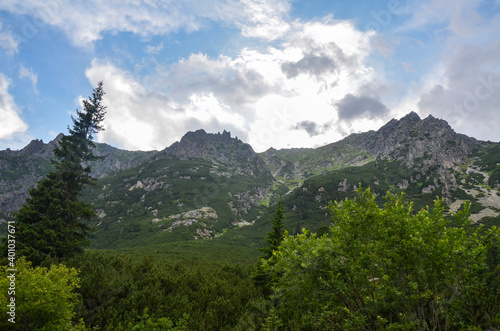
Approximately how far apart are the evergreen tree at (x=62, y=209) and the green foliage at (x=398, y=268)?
2003cm

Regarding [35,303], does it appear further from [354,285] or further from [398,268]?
[398,268]

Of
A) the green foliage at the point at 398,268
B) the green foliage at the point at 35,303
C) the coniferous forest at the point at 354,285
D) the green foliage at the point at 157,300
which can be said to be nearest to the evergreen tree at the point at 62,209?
the green foliage at the point at 157,300

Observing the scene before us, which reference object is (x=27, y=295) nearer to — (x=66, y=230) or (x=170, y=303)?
(x=170, y=303)

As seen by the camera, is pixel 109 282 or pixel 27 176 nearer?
pixel 109 282

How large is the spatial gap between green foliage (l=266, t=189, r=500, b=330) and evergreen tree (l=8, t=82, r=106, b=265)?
65.7 feet

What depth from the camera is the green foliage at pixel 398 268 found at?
5953 mm

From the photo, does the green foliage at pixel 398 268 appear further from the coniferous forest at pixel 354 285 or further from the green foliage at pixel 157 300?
the green foliage at pixel 157 300

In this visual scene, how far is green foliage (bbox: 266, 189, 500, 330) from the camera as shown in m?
5.95

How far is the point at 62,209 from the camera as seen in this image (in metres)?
20.2

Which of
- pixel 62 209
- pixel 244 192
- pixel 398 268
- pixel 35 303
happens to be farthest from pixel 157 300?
pixel 244 192

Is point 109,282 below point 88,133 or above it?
below

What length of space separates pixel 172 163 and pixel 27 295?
198314 millimetres

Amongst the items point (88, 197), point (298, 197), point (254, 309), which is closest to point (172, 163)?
point (88, 197)

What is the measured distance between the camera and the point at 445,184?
125 meters
